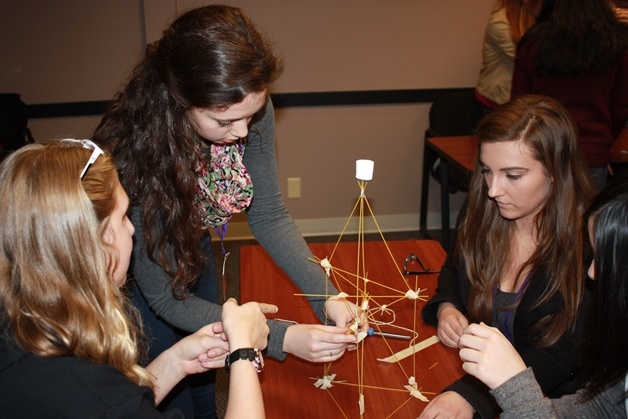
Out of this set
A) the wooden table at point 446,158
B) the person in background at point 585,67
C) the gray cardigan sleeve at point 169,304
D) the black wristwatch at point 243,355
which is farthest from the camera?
the wooden table at point 446,158

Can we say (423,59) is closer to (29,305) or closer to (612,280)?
(612,280)

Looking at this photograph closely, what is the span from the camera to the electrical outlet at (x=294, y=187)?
4035 millimetres

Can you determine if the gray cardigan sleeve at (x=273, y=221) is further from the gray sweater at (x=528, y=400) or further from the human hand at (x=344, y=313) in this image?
the gray sweater at (x=528, y=400)

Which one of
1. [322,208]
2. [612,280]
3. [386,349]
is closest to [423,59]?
[322,208]

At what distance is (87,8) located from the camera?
3533mm

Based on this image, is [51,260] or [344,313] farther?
[344,313]

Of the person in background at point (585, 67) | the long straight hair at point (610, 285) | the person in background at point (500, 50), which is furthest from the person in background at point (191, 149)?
the person in background at point (500, 50)

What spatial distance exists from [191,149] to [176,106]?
0.39 feet

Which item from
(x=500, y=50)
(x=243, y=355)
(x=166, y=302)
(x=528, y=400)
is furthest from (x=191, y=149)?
(x=500, y=50)

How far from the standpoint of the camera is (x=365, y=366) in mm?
1553

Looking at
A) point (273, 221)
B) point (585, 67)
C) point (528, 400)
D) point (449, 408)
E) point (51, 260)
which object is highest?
point (585, 67)

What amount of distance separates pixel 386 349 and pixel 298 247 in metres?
0.38

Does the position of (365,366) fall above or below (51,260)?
below

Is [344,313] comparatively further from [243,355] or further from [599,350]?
[599,350]
